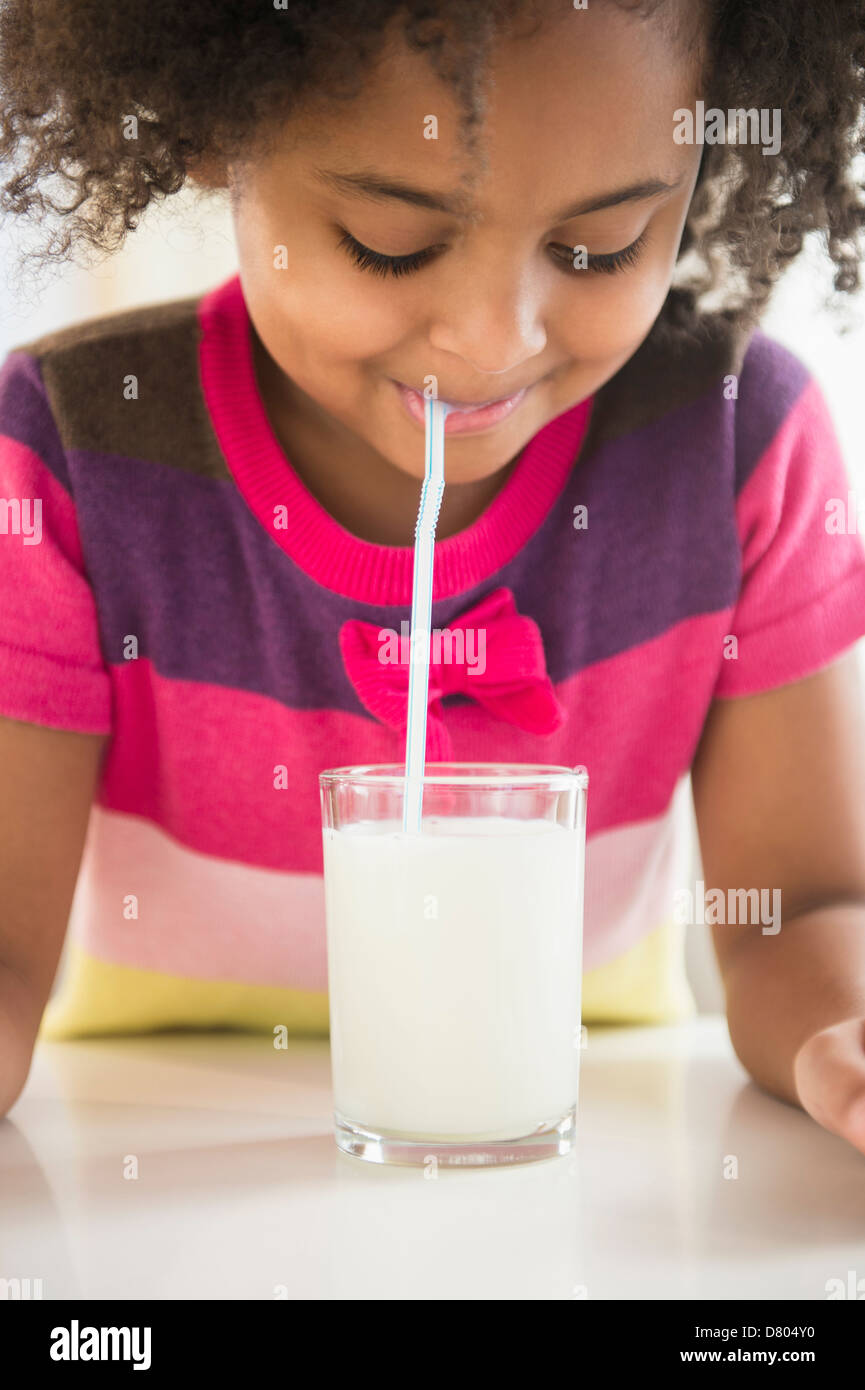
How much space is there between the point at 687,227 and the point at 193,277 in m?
1.07

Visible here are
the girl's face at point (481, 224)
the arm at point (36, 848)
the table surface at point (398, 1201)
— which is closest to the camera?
the table surface at point (398, 1201)

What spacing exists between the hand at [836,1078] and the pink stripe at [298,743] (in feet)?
1.02

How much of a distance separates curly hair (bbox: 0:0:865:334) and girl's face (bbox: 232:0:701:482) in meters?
0.02

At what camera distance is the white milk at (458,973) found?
650mm

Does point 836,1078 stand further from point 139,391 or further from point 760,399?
point 139,391

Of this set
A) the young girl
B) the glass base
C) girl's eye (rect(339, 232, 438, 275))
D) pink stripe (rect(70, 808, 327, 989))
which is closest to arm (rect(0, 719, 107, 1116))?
the young girl

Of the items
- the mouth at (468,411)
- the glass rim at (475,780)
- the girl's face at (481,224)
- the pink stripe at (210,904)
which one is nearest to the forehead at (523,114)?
the girl's face at (481,224)

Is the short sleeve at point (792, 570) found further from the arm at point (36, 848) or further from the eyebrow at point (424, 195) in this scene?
the arm at point (36, 848)

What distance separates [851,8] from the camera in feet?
2.60

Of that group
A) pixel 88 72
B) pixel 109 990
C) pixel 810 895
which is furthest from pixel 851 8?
pixel 109 990

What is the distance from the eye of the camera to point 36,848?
884 mm
